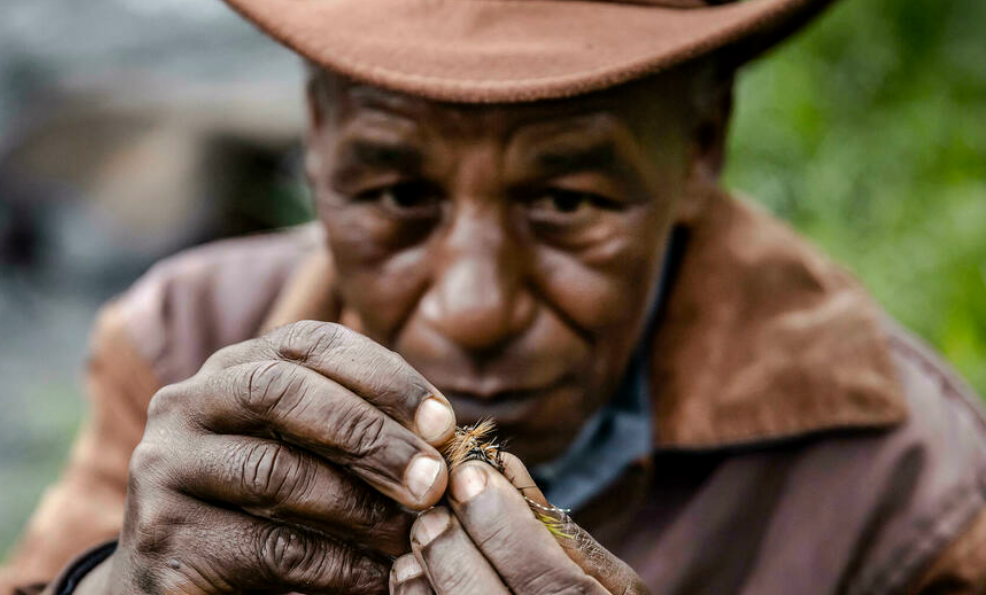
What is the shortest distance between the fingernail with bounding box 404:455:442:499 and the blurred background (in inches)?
99.7

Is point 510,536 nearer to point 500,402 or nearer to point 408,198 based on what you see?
point 500,402

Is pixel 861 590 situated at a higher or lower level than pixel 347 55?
lower

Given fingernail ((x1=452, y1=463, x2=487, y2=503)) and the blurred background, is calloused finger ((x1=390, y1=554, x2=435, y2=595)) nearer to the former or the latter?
fingernail ((x1=452, y1=463, x2=487, y2=503))

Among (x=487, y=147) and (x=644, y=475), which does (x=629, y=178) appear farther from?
(x=644, y=475)

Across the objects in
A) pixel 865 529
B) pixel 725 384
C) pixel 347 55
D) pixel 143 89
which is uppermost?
pixel 347 55

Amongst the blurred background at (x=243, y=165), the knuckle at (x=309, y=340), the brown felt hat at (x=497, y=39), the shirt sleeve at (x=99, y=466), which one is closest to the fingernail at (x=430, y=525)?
the knuckle at (x=309, y=340)

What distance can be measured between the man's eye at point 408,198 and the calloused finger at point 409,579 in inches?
28.8

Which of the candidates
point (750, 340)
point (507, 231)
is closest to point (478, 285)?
point (507, 231)

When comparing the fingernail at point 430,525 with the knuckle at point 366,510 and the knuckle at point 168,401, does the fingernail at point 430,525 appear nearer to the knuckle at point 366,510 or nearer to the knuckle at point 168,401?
the knuckle at point 366,510

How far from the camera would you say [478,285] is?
1.66m

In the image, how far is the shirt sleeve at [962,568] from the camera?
6.61 ft

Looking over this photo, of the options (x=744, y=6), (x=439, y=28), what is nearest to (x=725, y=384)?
(x=744, y=6)

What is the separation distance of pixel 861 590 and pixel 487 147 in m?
1.24

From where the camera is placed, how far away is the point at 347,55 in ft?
5.24
